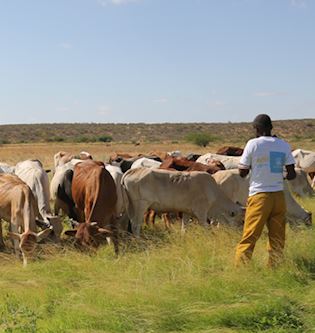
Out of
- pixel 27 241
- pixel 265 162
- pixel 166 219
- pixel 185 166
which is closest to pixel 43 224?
pixel 27 241

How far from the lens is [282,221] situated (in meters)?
8.59

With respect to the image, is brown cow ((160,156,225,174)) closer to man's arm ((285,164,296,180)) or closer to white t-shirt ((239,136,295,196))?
man's arm ((285,164,296,180))

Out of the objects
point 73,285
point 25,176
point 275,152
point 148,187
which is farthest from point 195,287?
point 25,176

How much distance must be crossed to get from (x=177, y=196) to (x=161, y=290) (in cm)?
512

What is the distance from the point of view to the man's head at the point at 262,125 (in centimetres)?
850

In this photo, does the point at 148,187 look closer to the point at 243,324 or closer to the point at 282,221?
the point at 282,221

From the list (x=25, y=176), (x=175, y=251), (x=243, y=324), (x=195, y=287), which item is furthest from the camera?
(x=25, y=176)

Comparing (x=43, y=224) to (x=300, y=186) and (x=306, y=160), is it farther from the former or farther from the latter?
(x=306, y=160)

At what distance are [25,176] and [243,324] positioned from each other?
8899mm

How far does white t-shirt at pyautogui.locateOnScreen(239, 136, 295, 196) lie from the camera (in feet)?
27.6

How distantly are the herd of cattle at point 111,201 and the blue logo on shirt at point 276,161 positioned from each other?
10.6 ft

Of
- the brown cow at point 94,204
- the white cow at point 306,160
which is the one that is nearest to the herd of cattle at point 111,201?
the brown cow at point 94,204

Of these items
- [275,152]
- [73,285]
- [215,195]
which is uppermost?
[275,152]

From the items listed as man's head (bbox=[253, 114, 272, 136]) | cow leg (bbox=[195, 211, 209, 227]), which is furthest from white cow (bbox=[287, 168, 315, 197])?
man's head (bbox=[253, 114, 272, 136])
